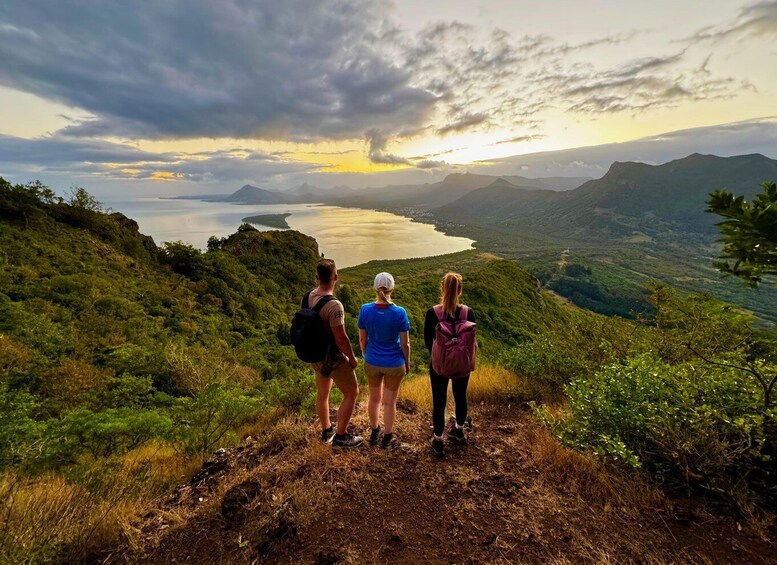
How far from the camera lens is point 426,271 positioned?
78.4 m

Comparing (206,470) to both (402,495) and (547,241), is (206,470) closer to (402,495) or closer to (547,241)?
(402,495)

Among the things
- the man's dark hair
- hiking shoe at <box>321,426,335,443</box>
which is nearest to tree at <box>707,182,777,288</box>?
the man's dark hair

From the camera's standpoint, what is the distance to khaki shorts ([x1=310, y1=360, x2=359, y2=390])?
12.1 ft

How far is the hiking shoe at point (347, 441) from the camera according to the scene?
3.83m

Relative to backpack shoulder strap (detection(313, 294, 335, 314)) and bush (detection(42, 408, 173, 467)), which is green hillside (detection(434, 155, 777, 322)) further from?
bush (detection(42, 408, 173, 467))

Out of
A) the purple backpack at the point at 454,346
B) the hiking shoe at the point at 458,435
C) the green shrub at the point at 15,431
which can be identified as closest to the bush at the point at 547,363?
the hiking shoe at the point at 458,435

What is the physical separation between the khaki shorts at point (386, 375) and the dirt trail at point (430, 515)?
2.53 ft

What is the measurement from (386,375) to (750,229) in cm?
308

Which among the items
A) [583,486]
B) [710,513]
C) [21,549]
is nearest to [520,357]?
[583,486]

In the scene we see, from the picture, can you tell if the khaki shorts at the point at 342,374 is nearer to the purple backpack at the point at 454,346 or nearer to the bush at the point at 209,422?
the purple backpack at the point at 454,346

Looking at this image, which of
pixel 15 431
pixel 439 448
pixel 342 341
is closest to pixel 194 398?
pixel 15 431

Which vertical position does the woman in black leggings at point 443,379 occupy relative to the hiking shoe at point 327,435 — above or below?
A: above

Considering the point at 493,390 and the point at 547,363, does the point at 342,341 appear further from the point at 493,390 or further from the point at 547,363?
the point at 547,363

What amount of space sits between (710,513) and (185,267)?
79.6 ft
